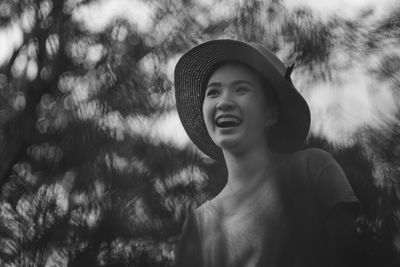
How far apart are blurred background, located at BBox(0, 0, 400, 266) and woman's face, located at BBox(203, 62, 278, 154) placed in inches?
3.5

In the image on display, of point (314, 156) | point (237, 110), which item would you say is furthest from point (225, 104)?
point (314, 156)

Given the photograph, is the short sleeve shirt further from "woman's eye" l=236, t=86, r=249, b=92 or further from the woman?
"woman's eye" l=236, t=86, r=249, b=92

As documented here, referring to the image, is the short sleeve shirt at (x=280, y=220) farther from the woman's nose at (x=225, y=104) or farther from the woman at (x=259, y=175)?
the woman's nose at (x=225, y=104)

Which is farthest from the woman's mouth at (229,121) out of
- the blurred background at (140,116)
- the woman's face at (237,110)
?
the blurred background at (140,116)

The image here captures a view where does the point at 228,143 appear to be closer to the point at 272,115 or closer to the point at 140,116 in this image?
the point at 272,115

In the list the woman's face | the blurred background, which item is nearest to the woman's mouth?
the woman's face

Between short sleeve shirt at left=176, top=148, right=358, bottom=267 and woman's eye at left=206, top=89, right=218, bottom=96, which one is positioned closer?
short sleeve shirt at left=176, top=148, right=358, bottom=267

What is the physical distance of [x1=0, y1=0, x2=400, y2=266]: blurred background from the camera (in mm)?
836

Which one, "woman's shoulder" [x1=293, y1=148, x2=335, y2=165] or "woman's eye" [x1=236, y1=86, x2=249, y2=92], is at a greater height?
"woman's eye" [x1=236, y1=86, x2=249, y2=92]

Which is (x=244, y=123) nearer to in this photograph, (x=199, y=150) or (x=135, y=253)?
(x=199, y=150)

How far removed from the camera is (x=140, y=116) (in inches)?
40.6

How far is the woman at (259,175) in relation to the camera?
2.34 ft

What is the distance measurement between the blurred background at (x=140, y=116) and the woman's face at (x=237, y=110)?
3.5 inches

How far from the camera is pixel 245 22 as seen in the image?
0.99 meters
